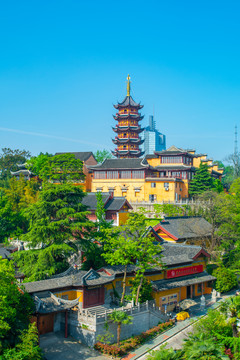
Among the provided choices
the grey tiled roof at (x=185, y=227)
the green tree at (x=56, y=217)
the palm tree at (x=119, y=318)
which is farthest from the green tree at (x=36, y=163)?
the palm tree at (x=119, y=318)

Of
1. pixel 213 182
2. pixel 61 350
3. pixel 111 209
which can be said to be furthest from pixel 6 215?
pixel 213 182

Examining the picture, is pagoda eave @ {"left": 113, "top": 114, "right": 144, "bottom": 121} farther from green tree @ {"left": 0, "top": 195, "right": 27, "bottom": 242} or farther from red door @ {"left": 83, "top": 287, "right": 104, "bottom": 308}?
red door @ {"left": 83, "top": 287, "right": 104, "bottom": 308}

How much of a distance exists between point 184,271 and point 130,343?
813 centimetres

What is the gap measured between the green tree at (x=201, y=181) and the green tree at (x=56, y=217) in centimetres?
2792

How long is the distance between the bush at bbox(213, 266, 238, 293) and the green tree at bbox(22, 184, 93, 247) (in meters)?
10.7

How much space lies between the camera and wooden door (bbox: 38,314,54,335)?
1945 cm

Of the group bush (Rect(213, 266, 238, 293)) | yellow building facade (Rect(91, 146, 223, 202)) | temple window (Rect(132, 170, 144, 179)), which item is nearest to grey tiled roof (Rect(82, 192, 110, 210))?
yellow building facade (Rect(91, 146, 223, 202))

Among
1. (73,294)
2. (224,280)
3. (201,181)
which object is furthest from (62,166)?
(73,294)

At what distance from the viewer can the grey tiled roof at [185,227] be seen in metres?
31.9

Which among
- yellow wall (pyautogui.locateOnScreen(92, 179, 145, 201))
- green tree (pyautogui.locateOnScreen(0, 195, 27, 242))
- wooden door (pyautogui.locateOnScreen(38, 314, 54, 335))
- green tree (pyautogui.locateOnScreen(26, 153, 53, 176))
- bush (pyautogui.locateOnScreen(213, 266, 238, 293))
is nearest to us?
wooden door (pyautogui.locateOnScreen(38, 314, 54, 335))

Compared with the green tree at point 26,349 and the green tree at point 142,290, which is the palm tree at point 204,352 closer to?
the green tree at point 142,290

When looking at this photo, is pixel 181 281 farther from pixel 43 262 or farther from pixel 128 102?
pixel 128 102

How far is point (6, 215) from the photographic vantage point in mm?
36875

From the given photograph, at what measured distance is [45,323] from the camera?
19.7 m
